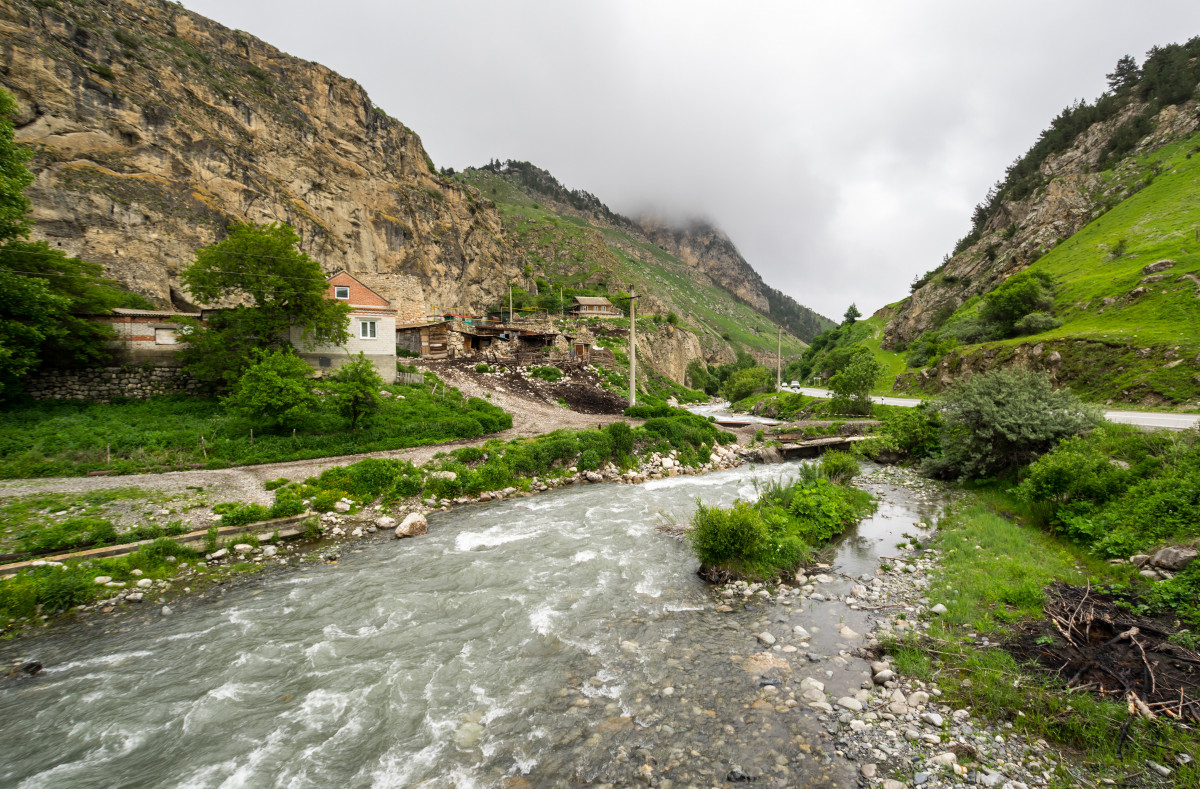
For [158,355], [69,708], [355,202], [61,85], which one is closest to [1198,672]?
[69,708]

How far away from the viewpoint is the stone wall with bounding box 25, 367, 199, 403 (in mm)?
20391

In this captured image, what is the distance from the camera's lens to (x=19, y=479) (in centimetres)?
1462

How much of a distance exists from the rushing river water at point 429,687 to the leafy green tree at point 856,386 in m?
32.0

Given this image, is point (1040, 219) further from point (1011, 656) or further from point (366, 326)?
point (366, 326)

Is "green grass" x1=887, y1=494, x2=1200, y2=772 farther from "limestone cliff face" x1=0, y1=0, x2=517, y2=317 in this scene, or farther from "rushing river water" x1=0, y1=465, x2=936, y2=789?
"limestone cliff face" x1=0, y1=0, x2=517, y2=317

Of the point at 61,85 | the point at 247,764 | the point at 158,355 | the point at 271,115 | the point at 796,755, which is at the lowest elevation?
the point at 247,764

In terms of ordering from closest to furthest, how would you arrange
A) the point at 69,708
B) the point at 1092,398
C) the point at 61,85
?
the point at 69,708, the point at 1092,398, the point at 61,85

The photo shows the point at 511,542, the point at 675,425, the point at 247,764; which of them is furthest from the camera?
the point at 675,425

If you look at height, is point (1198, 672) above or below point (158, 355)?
below

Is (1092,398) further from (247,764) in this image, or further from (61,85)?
(61,85)

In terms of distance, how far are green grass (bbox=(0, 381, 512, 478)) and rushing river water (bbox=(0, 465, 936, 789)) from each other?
34.6 ft

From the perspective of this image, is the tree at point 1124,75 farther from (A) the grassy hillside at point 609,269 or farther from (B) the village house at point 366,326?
(B) the village house at point 366,326

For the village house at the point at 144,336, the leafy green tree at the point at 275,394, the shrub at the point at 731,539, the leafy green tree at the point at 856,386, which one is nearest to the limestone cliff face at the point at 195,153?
the village house at the point at 144,336

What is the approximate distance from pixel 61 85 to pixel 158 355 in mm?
26571
